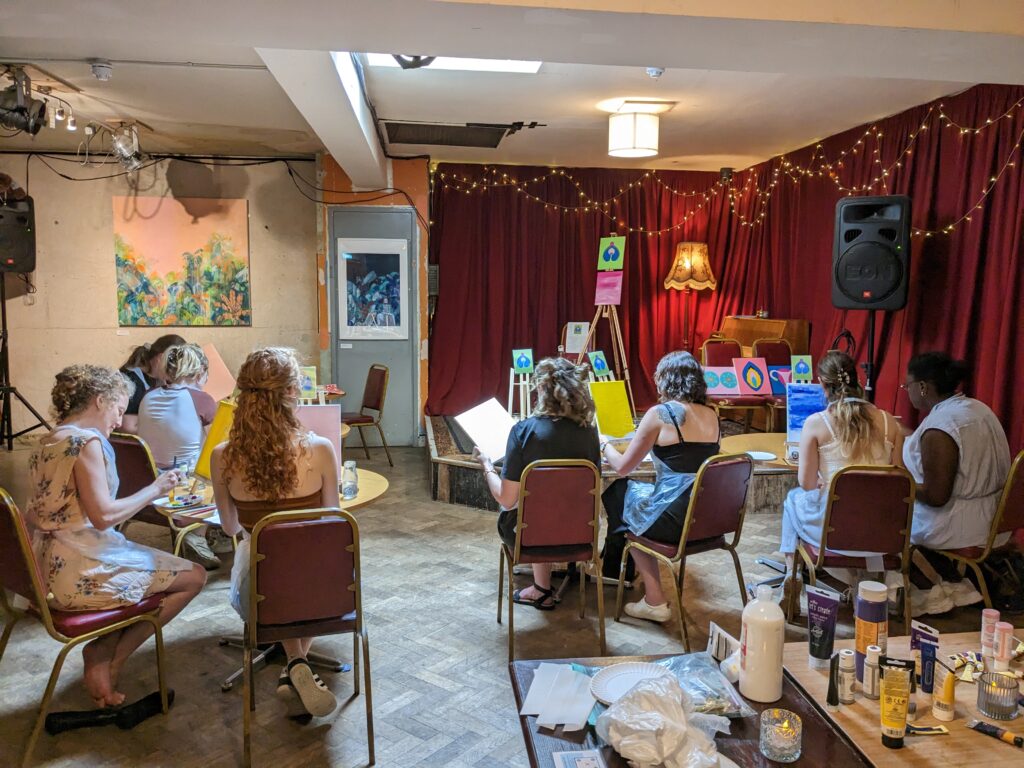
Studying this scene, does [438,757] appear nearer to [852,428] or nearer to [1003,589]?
[852,428]

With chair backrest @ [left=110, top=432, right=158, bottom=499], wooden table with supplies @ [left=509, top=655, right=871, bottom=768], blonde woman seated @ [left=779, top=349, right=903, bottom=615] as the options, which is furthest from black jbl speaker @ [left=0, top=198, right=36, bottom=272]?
wooden table with supplies @ [left=509, top=655, right=871, bottom=768]

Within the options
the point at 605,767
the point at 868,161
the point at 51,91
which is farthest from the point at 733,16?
the point at 51,91

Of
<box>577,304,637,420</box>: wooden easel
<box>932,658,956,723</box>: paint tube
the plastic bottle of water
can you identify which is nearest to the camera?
<box>932,658,956,723</box>: paint tube

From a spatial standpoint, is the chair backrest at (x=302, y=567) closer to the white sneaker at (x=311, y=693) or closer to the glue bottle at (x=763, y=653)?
the white sneaker at (x=311, y=693)

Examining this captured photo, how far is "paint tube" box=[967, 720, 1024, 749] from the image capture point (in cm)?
162

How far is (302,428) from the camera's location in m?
2.58

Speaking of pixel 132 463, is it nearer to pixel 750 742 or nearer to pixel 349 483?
pixel 349 483

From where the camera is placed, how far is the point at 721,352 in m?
6.61

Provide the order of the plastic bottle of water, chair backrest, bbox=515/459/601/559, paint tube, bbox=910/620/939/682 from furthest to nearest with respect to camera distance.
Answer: the plastic bottle of water, chair backrest, bbox=515/459/601/559, paint tube, bbox=910/620/939/682

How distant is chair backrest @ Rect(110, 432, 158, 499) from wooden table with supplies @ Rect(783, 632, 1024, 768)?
272cm

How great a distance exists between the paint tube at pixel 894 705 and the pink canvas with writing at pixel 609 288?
5.68 metres

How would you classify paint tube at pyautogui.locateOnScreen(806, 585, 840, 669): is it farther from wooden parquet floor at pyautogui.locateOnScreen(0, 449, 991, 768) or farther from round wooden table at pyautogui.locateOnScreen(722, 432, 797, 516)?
round wooden table at pyautogui.locateOnScreen(722, 432, 797, 516)

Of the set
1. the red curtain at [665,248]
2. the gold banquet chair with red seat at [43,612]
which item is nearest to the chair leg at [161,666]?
the gold banquet chair with red seat at [43,612]

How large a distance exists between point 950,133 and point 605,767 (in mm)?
4845
